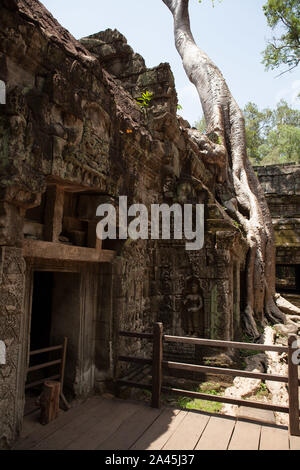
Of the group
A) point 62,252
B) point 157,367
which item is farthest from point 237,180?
point 62,252

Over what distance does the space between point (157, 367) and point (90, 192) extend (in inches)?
83.4

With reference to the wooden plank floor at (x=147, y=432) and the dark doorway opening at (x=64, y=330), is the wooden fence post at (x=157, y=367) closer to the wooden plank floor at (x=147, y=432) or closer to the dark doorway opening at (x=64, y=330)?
the wooden plank floor at (x=147, y=432)

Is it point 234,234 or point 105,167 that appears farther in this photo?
point 234,234

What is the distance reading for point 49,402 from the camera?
3.04 m

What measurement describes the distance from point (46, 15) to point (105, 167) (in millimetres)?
1636

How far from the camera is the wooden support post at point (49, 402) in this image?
2.99 meters

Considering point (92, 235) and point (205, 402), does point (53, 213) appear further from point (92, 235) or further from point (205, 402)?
point (205, 402)

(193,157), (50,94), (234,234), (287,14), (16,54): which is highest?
(287,14)

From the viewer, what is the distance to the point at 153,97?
5848 millimetres

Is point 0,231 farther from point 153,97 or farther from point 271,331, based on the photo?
point 271,331

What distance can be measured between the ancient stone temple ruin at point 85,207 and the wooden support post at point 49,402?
239 mm

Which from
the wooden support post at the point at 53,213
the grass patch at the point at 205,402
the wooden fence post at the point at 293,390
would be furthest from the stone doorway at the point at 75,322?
the wooden fence post at the point at 293,390

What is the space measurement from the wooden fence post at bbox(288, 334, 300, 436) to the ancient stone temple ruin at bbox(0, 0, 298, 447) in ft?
6.53

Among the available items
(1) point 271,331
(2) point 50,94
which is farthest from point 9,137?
(1) point 271,331
